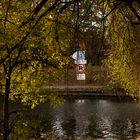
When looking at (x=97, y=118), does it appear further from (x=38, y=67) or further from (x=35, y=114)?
(x=38, y=67)

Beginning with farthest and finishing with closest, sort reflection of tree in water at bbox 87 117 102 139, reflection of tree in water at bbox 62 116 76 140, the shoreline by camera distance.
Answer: the shoreline < reflection of tree in water at bbox 62 116 76 140 < reflection of tree in water at bbox 87 117 102 139

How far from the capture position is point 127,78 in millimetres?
17828

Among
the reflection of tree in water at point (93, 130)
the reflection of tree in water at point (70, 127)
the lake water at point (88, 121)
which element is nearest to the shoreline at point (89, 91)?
the lake water at point (88, 121)

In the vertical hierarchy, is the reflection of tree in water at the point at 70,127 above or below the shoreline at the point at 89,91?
below

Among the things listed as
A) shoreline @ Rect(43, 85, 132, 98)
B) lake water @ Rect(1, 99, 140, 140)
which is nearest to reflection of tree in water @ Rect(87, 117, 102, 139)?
lake water @ Rect(1, 99, 140, 140)

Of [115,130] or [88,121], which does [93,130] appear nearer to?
[115,130]

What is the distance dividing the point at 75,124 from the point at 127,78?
30.4 ft

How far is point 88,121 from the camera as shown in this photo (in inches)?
1078

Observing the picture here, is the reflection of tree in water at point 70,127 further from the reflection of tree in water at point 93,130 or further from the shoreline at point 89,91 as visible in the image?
the shoreline at point 89,91

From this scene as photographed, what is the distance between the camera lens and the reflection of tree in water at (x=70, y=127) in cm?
2321

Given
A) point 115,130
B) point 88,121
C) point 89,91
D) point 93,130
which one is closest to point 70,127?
point 93,130

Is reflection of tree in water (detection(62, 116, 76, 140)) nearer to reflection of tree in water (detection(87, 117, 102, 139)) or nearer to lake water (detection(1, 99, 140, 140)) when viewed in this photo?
lake water (detection(1, 99, 140, 140))

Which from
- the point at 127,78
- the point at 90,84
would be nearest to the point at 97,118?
the point at 127,78

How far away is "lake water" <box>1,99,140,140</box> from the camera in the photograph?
22.5m
